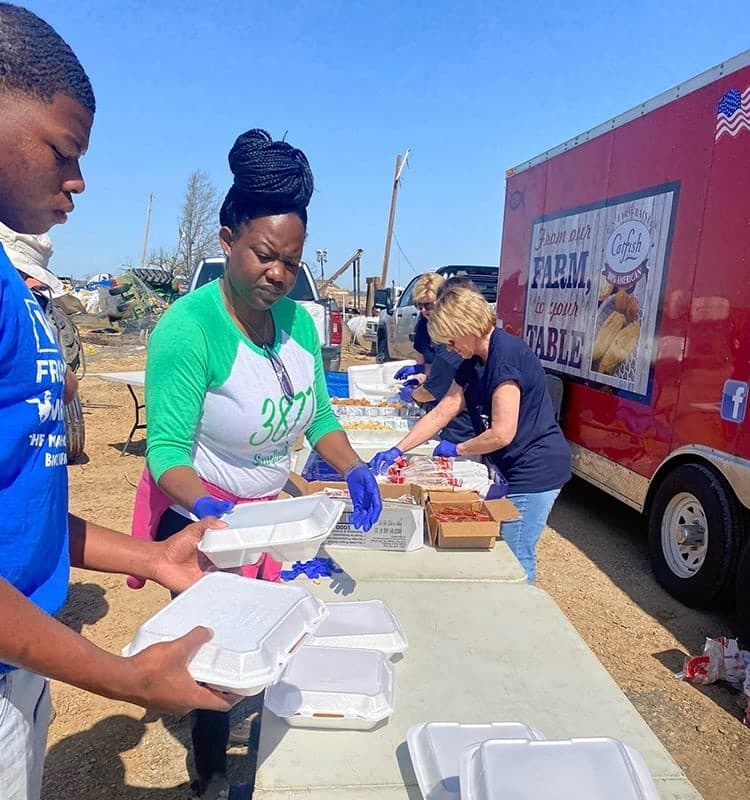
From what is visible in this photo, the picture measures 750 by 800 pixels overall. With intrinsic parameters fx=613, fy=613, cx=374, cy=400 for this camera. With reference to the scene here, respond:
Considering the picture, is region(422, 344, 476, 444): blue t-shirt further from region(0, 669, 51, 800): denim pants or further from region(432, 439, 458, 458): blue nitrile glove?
region(0, 669, 51, 800): denim pants

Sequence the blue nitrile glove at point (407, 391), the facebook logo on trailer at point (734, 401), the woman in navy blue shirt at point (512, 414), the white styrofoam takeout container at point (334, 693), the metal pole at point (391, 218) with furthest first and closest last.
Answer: the metal pole at point (391, 218) → the blue nitrile glove at point (407, 391) → the facebook logo on trailer at point (734, 401) → the woman in navy blue shirt at point (512, 414) → the white styrofoam takeout container at point (334, 693)

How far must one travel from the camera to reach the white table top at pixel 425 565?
7.41ft

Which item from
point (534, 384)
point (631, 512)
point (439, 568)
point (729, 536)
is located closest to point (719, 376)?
point (729, 536)

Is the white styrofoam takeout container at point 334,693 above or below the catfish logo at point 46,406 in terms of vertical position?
below

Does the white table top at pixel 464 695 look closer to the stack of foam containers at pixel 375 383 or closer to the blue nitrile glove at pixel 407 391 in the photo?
the blue nitrile glove at pixel 407 391

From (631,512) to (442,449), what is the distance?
10.9 ft

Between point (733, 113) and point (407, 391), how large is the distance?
10.1 ft

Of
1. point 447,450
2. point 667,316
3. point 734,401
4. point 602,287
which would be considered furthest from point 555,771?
point 602,287

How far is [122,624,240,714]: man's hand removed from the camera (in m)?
1.00

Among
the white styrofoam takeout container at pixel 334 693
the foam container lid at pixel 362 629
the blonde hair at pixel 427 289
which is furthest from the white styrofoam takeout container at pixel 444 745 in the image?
the blonde hair at pixel 427 289

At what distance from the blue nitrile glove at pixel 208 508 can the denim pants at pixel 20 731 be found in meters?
0.52

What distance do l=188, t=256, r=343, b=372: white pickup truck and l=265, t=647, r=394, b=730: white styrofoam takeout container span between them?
585 cm

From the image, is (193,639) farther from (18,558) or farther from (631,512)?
(631,512)

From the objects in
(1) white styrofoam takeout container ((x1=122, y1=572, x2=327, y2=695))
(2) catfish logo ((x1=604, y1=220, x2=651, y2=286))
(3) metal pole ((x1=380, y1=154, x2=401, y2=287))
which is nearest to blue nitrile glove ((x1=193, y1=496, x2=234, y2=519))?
(1) white styrofoam takeout container ((x1=122, y1=572, x2=327, y2=695))
